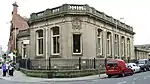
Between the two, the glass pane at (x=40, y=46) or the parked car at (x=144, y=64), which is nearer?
the glass pane at (x=40, y=46)

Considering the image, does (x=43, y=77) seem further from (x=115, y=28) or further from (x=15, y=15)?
(x=15, y=15)

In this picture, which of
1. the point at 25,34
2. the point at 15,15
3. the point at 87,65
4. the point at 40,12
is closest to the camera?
the point at 87,65

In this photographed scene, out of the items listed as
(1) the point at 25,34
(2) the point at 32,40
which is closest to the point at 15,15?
(1) the point at 25,34

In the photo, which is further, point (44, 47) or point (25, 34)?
point (25, 34)

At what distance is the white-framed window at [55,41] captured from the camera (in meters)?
33.0

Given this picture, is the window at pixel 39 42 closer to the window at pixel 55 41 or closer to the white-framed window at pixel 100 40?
the window at pixel 55 41

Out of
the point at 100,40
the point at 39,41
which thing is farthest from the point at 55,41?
the point at 100,40

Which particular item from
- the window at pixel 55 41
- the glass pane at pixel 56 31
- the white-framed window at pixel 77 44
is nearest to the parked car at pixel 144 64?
the white-framed window at pixel 77 44

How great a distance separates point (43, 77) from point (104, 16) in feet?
46.3

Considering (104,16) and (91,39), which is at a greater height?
(104,16)

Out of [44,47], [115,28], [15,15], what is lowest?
[44,47]

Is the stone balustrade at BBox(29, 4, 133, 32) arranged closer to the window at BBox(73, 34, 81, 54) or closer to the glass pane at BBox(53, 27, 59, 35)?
the glass pane at BBox(53, 27, 59, 35)

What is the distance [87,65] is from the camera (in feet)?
102

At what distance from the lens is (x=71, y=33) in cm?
3156
